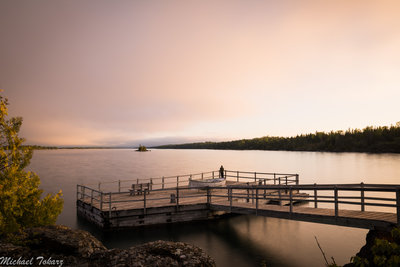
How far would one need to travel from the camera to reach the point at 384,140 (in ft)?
440

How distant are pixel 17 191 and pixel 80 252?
3394 mm

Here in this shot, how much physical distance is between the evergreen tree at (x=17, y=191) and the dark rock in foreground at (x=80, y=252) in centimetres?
69

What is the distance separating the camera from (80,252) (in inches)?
355

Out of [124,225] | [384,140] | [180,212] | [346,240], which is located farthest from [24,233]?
[384,140]

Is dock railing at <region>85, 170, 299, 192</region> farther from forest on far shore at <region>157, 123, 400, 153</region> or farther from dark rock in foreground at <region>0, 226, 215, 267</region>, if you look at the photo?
forest on far shore at <region>157, 123, 400, 153</region>

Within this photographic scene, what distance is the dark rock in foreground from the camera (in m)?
7.58

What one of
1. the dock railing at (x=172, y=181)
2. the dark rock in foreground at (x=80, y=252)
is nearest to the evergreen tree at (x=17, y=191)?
the dark rock in foreground at (x=80, y=252)

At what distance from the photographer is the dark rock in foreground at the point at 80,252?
7.58 metres

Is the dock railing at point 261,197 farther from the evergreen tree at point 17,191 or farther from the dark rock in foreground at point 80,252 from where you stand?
the dark rock in foreground at point 80,252

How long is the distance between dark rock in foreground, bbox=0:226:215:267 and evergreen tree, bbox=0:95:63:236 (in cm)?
69

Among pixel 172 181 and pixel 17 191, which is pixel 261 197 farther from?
pixel 172 181

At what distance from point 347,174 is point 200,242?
2498 inches

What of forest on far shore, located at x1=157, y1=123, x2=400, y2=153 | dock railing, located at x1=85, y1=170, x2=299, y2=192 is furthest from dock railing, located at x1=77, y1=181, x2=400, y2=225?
forest on far shore, located at x1=157, y1=123, x2=400, y2=153

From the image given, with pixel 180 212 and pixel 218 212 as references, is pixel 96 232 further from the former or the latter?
pixel 218 212
